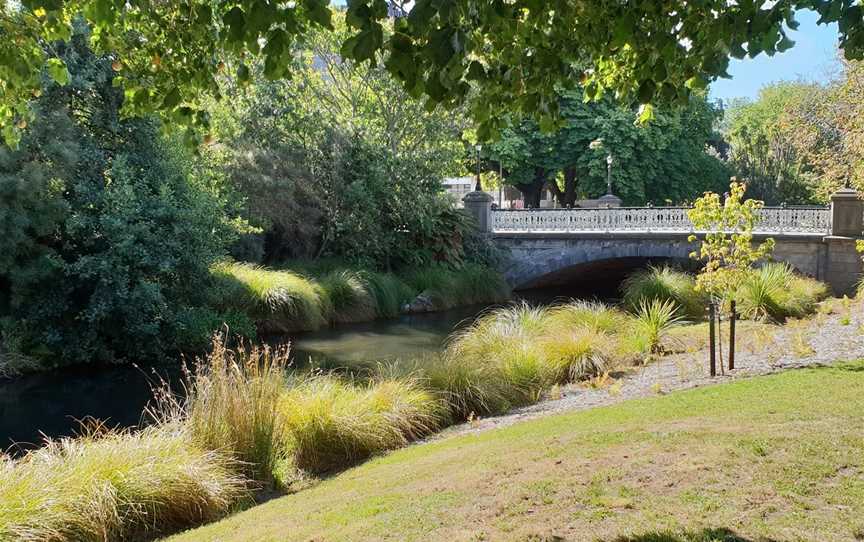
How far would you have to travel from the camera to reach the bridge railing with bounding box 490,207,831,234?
22.1 meters

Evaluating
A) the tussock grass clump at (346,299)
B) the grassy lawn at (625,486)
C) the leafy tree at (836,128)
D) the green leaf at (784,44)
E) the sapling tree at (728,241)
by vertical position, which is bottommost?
the tussock grass clump at (346,299)

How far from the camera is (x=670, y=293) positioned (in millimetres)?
19250

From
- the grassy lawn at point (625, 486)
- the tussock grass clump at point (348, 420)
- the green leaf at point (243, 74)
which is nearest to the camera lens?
the grassy lawn at point (625, 486)

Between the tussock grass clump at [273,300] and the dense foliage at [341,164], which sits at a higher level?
the dense foliage at [341,164]

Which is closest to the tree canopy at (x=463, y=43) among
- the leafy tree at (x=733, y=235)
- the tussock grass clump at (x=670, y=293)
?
the leafy tree at (x=733, y=235)

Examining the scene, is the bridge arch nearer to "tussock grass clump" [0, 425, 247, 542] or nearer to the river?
the river

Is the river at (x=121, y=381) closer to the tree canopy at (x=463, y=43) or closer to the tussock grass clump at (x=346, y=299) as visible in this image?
the tussock grass clump at (x=346, y=299)

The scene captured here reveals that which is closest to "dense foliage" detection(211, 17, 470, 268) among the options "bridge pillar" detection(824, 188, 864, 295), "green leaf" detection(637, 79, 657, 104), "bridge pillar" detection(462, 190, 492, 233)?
"bridge pillar" detection(462, 190, 492, 233)

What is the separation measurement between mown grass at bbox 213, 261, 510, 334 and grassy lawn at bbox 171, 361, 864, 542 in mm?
11547

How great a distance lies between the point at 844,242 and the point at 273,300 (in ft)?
50.7

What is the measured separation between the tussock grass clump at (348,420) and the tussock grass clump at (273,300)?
9.49m

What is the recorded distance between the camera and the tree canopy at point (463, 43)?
3158mm

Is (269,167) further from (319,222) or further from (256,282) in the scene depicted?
(256,282)

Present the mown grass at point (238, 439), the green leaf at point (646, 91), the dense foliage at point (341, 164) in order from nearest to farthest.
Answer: the green leaf at point (646, 91) → the mown grass at point (238, 439) → the dense foliage at point (341, 164)
